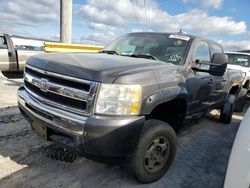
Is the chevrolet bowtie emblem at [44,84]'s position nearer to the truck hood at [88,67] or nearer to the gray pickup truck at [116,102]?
the gray pickup truck at [116,102]

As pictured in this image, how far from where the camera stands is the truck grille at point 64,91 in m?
2.62

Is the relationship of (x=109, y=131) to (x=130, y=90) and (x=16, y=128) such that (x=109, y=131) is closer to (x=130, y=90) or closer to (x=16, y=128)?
(x=130, y=90)

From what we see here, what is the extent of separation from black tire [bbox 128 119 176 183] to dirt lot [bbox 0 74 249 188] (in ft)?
0.50

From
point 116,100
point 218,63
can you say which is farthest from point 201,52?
point 116,100

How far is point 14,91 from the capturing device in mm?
7461

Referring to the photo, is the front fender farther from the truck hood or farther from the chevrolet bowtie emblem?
the chevrolet bowtie emblem

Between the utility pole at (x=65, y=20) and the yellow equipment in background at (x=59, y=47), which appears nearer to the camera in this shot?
the yellow equipment in background at (x=59, y=47)

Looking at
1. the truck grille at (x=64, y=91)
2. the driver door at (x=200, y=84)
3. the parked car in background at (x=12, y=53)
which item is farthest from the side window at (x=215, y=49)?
the parked car in background at (x=12, y=53)

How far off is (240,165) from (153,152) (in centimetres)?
Result: 137

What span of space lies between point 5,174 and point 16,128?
1480 mm

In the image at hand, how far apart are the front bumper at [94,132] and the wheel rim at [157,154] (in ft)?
1.25

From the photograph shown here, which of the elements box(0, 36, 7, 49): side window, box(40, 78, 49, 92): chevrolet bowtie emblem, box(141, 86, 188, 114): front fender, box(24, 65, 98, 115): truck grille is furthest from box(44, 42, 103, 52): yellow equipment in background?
box(141, 86, 188, 114): front fender

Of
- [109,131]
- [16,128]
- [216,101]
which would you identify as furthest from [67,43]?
[109,131]

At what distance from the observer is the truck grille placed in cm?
262
